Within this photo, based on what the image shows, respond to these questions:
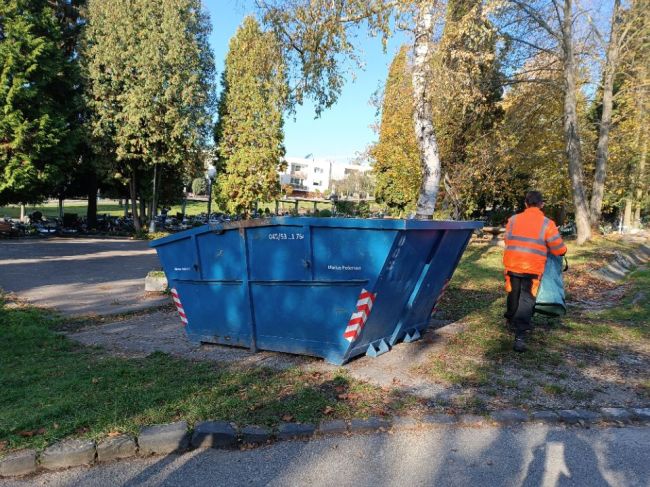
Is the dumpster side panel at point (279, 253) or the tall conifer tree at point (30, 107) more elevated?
the tall conifer tree at point (30, 107)

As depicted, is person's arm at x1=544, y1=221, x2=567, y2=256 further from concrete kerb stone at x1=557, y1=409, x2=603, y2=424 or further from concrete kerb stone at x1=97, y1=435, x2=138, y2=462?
concrete kerb stone at x1=97, y1=435, x2=138, y2=462

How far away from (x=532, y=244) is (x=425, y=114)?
3414 millimetres

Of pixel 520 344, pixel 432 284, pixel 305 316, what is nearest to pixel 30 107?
pixel 305 316

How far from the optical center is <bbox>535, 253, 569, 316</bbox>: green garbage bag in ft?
19.9

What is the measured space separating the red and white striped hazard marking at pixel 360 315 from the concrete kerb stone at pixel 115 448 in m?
2.22

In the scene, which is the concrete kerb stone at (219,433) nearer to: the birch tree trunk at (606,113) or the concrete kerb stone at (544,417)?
→ the concrete kerb stone at (544,417)

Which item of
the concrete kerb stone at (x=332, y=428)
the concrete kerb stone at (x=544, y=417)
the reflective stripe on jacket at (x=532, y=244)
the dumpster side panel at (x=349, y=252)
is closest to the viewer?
the concrete kerb stone at (x=332, y=428)

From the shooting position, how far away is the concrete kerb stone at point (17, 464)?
3.38 meters

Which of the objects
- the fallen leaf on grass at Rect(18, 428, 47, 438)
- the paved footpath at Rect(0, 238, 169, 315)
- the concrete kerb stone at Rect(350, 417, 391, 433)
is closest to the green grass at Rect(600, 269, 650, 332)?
the concrete kerb stone at Rect(350, 417, 391, 433)

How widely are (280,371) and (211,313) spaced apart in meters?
1.46

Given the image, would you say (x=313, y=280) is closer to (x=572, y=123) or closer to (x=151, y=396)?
(x=151, y=396)

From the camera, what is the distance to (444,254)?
233 inches

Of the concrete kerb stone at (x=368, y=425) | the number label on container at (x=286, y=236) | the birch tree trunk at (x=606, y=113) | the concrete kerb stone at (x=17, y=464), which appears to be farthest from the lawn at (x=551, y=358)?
the birch tree trunk at (x=606, y=113)

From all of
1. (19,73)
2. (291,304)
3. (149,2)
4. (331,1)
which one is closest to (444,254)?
(291,304)
